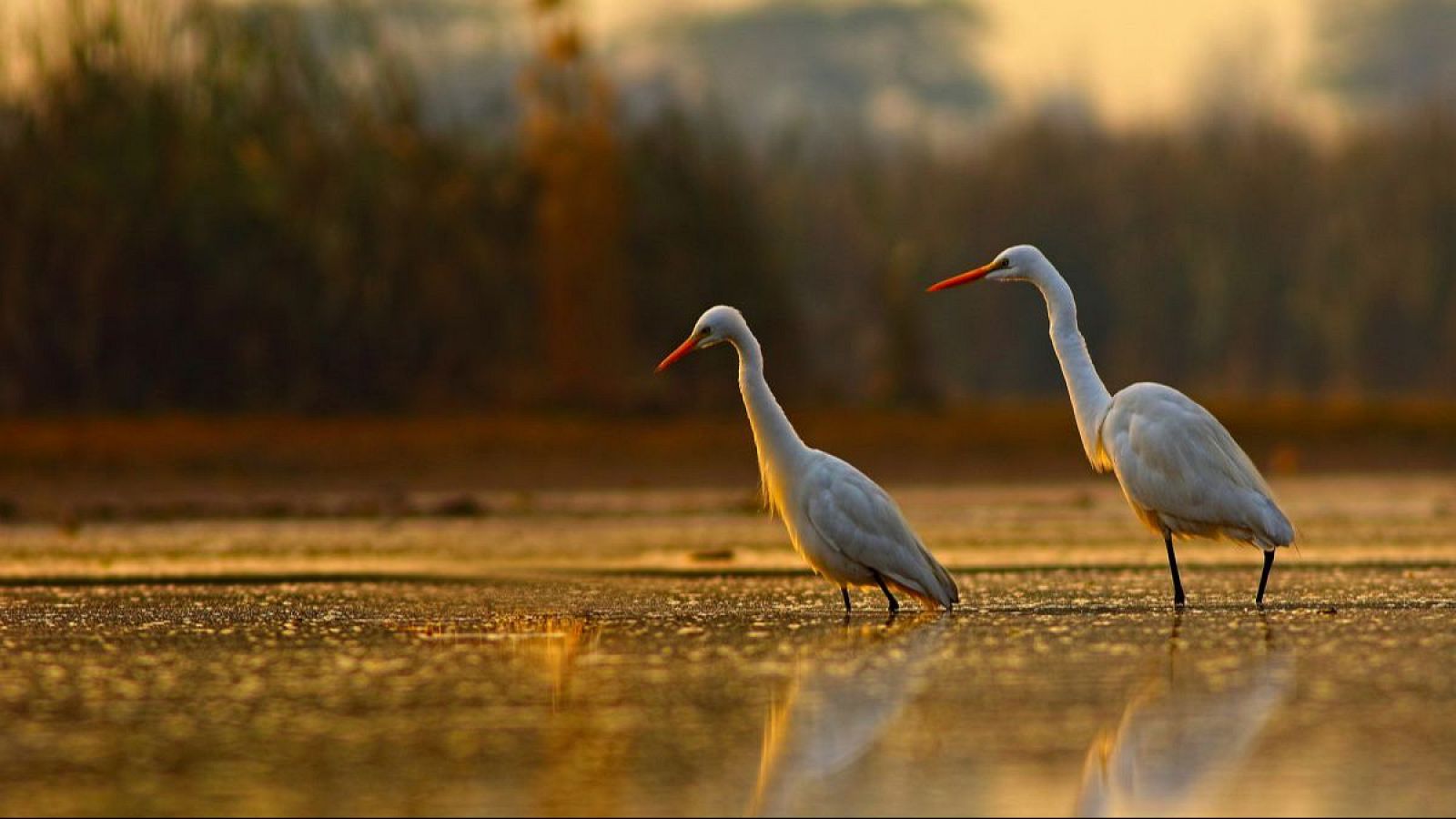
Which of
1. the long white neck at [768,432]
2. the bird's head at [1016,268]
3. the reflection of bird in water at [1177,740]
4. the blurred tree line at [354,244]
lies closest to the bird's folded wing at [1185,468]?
the bird's head at [1016,268]

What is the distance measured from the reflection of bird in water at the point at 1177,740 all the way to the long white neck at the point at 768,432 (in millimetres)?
2837

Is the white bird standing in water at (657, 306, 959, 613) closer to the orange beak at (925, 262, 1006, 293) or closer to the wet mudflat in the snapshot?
the wet mudflat

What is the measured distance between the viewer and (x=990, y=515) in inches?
601

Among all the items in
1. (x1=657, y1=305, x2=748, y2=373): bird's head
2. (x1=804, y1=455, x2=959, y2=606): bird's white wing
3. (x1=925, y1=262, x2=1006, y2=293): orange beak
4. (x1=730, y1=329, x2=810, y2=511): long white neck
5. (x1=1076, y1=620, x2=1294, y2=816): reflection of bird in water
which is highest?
(x1=925, y1=262, x2=1006, y2=293): orange beak

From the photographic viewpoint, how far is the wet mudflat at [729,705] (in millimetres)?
5062

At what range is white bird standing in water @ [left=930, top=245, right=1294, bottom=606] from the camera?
30.4ft

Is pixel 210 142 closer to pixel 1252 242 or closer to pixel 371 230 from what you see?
pixel 371 230

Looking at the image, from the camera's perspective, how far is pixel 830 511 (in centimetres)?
923

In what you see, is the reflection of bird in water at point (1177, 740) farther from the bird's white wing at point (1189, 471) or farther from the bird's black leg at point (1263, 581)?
the bird's white wing at point (1189, 471)

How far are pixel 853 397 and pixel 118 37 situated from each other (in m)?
7.09

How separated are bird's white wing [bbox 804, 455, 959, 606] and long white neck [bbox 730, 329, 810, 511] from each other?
22 centimetres

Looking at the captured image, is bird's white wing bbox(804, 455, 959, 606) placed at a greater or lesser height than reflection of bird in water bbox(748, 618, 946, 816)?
greater

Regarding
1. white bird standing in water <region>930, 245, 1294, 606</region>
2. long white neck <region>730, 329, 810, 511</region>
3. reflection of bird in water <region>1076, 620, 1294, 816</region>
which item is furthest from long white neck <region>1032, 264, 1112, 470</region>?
reflection of bird in water <region>1076, 620, 1294, 816</region>

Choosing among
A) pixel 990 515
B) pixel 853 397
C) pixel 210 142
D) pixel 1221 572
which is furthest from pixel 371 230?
pixel 1221 572
